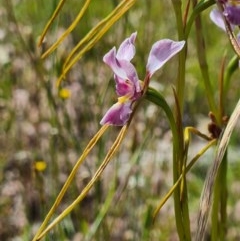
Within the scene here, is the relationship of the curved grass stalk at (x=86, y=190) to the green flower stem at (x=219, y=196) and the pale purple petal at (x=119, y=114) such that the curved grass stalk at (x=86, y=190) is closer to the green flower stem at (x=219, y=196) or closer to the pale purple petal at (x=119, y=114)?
the pale purple petal at (x=119, y=114)

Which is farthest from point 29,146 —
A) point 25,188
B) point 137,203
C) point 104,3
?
point 104,3

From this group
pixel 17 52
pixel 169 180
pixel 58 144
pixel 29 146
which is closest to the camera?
pixel 58 144

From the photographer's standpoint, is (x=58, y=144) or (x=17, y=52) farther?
(x=17, y=52)

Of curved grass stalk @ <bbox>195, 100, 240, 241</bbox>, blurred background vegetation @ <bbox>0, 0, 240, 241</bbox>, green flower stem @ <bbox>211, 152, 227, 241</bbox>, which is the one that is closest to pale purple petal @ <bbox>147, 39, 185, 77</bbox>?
curved grass stalk @ <bbox>195, 100, 240, 241</bbox>

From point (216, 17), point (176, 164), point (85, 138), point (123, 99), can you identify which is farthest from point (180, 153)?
point (85, 138)

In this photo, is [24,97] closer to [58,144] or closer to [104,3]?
[58,144]

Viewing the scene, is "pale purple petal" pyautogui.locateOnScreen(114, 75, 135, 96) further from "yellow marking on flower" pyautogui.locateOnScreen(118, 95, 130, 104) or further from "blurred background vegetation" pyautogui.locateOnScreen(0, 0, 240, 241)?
"blurred background vegetation" pyautogui.locateOnScreen(0, 0, 240, 241)

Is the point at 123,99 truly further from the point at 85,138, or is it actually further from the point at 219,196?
the point at 85,138

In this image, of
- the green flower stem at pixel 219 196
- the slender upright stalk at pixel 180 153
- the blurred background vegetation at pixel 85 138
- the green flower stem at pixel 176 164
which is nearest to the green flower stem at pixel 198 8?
the slender upright stalk at pixel 180 153
